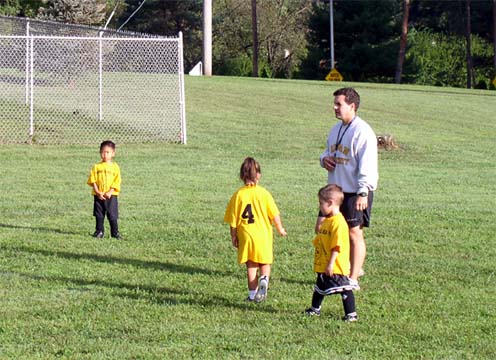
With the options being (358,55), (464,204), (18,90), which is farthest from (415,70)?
(464,204)

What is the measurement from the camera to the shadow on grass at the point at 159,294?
7.07 meters

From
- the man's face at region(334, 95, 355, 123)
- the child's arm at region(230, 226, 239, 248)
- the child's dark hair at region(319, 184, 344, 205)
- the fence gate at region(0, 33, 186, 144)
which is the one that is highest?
the fence gate at region(0, 33, 186, 144)

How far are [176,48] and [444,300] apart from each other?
13.0 m

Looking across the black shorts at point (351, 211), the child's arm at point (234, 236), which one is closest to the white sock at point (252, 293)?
the child's arm at point (234, 236)

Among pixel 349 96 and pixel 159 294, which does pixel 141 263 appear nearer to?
pixel 159 294

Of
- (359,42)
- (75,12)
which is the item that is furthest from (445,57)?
(75,12)

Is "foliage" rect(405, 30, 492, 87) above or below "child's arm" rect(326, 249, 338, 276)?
above

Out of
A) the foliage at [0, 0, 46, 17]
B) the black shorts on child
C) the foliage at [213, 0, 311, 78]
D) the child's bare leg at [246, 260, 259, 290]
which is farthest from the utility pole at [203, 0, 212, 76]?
the black shorts on child

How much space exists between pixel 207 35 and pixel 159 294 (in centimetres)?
3126

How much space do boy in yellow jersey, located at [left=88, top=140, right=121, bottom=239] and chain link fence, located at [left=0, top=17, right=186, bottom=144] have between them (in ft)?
28.7

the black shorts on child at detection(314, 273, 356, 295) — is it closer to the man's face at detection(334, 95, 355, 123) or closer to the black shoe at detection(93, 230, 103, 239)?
the man's face at detection(334, 95, 355, 123)

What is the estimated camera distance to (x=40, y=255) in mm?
8805

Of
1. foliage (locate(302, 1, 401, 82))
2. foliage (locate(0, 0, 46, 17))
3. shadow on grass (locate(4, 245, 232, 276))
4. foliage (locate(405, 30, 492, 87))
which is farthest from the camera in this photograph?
foliage (locate(405, 30, 492, 87))

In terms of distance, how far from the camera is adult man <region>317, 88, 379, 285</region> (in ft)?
23.8
